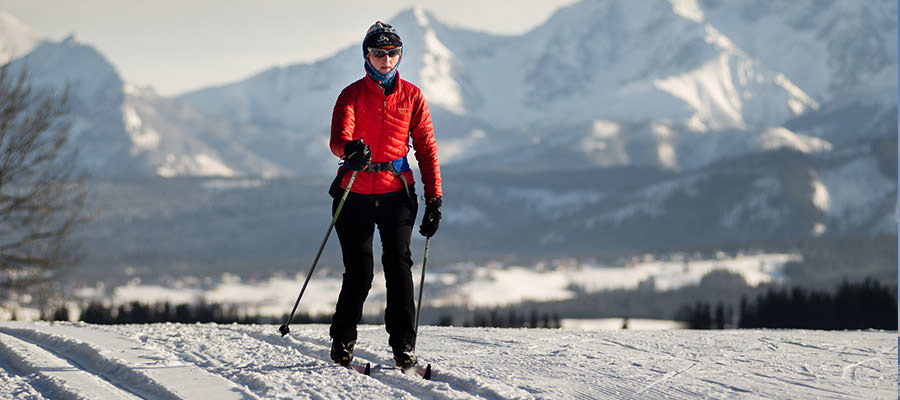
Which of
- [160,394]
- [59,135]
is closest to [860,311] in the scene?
[59,135]

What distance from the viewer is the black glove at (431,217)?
477 inches

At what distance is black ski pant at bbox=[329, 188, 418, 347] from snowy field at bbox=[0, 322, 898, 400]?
0.55 metres

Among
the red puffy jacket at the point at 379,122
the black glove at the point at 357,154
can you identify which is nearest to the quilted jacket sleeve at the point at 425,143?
the red puffy jacket at the point at 379,122

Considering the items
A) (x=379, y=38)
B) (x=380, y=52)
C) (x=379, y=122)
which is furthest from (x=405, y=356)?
(x=379, y=38)

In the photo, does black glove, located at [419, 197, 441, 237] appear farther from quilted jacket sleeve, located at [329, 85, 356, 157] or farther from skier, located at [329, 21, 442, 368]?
quilted jacket sleeve, located at [329, 85, 356, 157]

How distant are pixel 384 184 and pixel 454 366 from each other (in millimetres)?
2249

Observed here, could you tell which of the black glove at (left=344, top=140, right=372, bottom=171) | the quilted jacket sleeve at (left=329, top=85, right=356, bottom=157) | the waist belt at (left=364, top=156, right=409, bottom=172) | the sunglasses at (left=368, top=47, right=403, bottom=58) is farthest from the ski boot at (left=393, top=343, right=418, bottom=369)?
the sunglasses at (left=368, top=47, right=403, bottom=58)

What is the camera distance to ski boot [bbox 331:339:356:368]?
12.1 meters

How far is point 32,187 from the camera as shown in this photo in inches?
1833

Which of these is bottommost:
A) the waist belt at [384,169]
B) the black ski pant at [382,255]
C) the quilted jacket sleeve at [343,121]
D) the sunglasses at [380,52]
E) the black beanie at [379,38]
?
the black ski pant at [382,255]

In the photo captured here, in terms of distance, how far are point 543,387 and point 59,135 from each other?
132ft

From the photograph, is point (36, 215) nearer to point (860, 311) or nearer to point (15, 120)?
point (15, 120)

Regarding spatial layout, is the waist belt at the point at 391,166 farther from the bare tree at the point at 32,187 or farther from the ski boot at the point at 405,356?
the bare tree at the point at 32,187

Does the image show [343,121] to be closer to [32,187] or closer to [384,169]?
[384,169]
